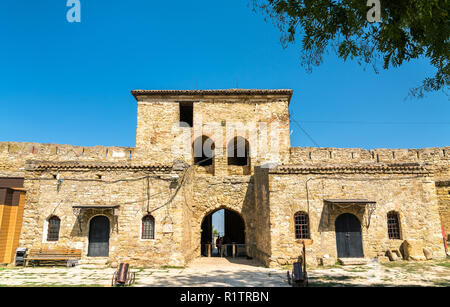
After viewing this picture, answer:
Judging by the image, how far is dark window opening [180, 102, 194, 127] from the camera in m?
21.5

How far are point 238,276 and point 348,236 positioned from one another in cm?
591

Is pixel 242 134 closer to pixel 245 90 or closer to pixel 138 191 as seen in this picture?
pixel 245 90

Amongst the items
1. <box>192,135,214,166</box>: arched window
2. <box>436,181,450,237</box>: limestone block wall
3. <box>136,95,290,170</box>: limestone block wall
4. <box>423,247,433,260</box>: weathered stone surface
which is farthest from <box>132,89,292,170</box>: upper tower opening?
<box>423,247,433,260</box>: weathered stone surface

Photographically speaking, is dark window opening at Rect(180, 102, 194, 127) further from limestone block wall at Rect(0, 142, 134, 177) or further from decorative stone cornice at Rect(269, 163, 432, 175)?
decorative stone cornice at Rect(269, 163, 432, 175)

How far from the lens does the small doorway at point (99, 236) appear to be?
1382 cm

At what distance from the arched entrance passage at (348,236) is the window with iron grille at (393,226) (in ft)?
5.37

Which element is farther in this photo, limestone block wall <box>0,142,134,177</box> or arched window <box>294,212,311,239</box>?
limestone block wall <box>0,142,134,177</box>

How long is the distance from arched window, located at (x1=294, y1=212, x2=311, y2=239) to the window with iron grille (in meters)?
4.11

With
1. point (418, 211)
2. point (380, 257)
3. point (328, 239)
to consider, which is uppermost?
point (418, 211)

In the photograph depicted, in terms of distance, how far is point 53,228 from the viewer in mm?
14047

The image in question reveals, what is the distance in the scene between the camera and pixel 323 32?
7.52m

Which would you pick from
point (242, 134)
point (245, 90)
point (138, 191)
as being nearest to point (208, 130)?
point (242, 134)

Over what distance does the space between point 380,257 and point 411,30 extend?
10661 millimetres

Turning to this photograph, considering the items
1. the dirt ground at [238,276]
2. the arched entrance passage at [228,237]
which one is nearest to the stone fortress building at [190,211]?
the dirt ground at [238,276]
